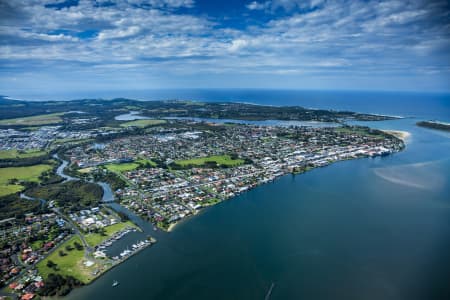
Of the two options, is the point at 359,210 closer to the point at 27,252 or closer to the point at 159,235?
the point at 159,235

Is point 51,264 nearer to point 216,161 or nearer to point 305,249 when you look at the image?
point 305,249

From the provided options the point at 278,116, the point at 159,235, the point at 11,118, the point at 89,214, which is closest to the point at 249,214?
the point at 159,235

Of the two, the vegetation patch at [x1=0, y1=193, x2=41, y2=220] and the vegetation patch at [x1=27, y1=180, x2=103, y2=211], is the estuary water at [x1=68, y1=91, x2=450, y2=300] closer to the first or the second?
the vegetation patch at [x1=27, y1=180, x2=103, y2=211]

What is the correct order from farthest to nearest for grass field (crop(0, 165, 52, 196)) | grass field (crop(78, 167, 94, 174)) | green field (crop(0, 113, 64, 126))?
green field (crop(0, 113, 64, 126)) < grass field (crop(78, 167, 94, 174)) < grass field (crop(0, 165, 52, 196))

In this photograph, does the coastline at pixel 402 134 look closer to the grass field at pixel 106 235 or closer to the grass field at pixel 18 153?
the grass field at pixel 106 235

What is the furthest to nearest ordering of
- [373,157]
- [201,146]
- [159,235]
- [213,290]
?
1. [201,146]
2. [373,157]
3. [159,235]
4. [213,290]

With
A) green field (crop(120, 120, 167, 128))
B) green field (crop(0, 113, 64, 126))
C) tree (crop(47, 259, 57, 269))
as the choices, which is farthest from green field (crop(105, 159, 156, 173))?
green field (crop(0, 113, 64, 126))
